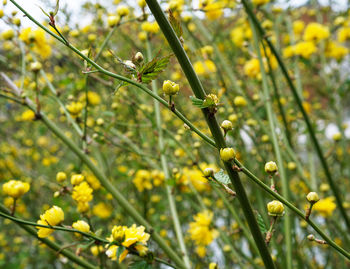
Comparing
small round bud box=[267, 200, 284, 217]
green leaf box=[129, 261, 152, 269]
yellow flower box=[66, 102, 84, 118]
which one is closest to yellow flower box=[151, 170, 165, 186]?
yellow flower box=[66, 102, 84, 118]

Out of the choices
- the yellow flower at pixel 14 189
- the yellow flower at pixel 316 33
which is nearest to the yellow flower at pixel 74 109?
the yellow flower at pixel 14 189

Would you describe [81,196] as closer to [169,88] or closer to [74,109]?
[74,109]

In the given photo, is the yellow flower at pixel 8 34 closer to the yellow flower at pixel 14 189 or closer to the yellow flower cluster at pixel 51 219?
the yellow flower at pixel 14 189

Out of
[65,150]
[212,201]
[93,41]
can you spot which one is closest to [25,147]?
[65,150]

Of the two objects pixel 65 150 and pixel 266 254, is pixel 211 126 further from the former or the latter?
pixel 65 150

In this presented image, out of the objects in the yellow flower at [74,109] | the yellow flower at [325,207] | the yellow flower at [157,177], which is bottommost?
the yellow flower at [325,207]
